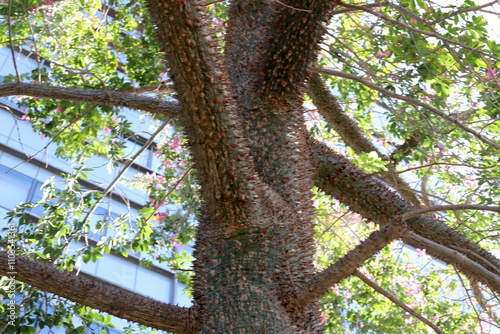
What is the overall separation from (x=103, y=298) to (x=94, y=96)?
1.22 m

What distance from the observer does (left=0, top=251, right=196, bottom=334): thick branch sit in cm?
167

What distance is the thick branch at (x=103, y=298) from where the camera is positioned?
167 cm

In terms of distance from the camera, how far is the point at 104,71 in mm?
4738

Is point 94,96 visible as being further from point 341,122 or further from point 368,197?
point 341,122

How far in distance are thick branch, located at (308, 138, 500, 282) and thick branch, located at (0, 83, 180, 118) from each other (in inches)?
30.8

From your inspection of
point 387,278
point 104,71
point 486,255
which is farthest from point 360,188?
point 387,278

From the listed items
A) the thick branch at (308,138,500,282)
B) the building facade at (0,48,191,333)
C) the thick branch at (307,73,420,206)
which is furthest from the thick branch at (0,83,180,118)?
the building facade at (0,48,191,333)

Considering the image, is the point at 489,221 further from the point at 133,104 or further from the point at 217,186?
the point at 217,186

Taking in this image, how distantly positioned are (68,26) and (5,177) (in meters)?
6.04

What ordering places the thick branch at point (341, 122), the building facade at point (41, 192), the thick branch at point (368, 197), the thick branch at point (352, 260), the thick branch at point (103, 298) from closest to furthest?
the thick branch at point (352, 260) < the thick branch at point (103, 298) < the thick branch at point (368, 197) < the thick branch at point (341, 122) < the building facade at point (41, 192)

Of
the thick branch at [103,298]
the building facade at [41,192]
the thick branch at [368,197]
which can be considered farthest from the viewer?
the building facade at [41,192]

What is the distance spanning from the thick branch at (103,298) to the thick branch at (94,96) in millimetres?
1057

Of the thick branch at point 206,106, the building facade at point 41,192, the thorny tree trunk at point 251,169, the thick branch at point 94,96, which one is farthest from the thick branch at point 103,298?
the building facade at point 41,192

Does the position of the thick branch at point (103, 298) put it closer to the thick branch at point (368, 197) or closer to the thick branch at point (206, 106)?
the thick branch at point (206, 106)
